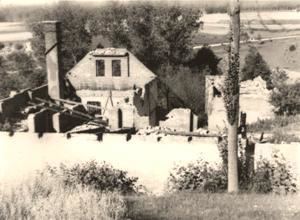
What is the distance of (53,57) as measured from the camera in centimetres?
2388

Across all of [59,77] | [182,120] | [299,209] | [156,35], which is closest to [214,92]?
[182,120]

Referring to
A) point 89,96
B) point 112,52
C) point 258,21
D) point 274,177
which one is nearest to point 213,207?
point 274,177

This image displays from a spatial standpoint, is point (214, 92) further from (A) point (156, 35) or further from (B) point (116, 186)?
(B) point (116, 186)

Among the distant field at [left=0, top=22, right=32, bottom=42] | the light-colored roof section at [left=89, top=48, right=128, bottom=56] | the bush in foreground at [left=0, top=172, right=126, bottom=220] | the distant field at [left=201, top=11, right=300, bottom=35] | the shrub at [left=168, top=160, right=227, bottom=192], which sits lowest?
the shrub at [left=168, top=160, right=227, bottom=192]

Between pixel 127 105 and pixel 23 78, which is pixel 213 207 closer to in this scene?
pixel 127 105

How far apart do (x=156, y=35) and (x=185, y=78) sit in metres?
A: 5.74

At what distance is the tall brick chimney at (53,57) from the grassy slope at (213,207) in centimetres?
1331

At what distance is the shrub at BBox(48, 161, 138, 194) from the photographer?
44.6ft

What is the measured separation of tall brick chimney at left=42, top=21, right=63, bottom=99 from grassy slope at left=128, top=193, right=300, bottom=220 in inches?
524

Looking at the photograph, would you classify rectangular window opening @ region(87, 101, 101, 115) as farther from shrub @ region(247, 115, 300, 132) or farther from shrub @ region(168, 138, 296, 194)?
shrub @ region(168, 138, 296, 194)

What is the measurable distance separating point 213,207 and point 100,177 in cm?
411

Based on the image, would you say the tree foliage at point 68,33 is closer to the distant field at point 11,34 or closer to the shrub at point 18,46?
the shrub at point 18,46

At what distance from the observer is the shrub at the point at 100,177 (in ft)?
44.6

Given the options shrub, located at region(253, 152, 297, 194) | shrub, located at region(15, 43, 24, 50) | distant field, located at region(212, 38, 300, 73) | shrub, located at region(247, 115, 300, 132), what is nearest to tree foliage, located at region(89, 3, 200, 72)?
distant field, located at region(212, 38, 300, 73)
